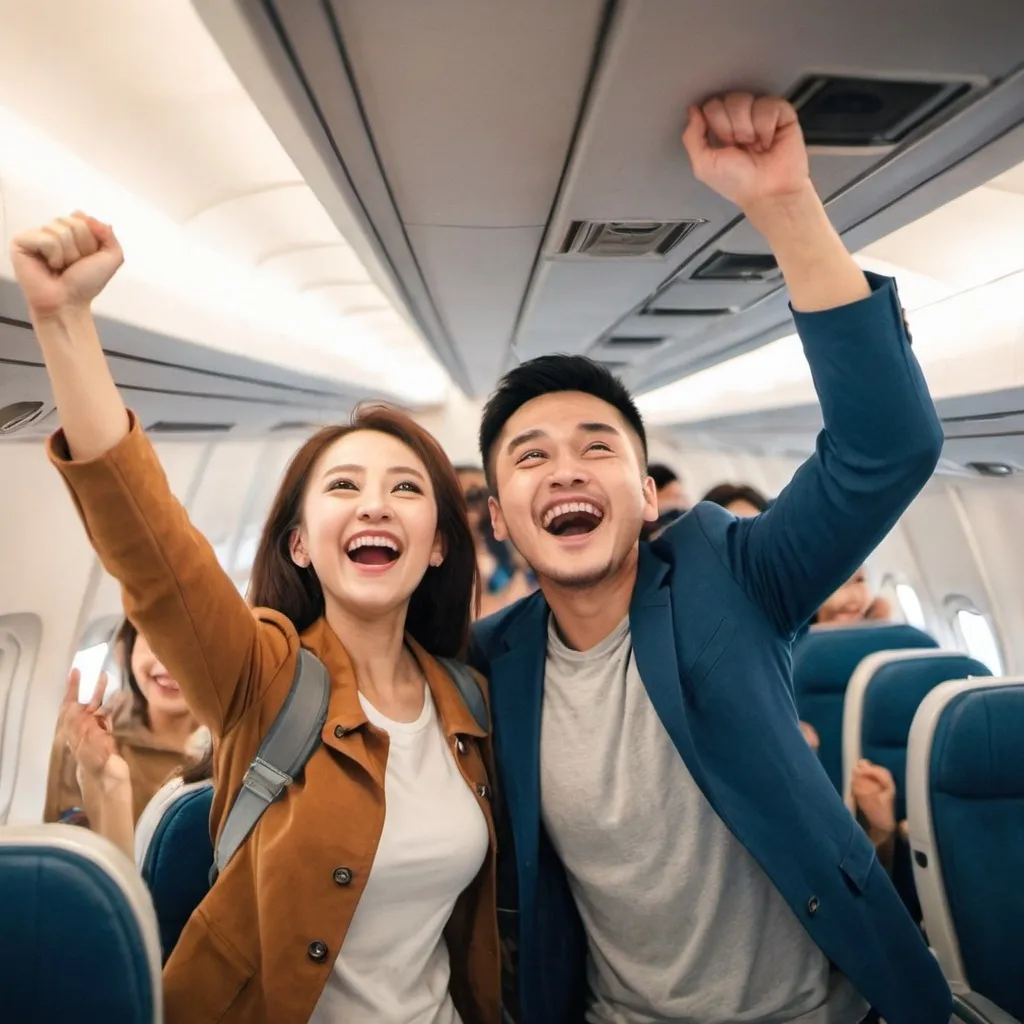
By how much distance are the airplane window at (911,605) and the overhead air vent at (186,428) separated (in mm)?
4758

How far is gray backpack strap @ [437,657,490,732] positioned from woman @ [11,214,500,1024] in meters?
0.04

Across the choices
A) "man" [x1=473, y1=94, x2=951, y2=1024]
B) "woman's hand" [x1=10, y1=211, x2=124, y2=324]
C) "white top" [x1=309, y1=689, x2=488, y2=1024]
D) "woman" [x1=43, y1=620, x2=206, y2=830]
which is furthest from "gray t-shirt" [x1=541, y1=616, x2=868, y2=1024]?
"woman" [x1=43, y1=620, x2=206, y2=830]

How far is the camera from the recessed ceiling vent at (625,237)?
177 cm

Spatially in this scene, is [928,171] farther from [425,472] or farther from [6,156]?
[6,156]

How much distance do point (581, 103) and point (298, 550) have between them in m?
1.14

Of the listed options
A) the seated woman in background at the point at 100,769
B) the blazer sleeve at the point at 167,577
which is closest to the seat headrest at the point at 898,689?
the blazer sleeve at the point at 167,577

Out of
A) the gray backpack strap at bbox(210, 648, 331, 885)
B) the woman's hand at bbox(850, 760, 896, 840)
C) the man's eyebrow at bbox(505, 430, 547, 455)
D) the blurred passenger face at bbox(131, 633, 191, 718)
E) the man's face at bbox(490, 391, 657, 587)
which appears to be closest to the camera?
the gray backpack strap at bbox(210, 648, 331, 885)

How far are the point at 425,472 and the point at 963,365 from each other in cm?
185

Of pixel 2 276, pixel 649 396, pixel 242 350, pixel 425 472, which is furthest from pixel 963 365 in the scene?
pixel 649 396

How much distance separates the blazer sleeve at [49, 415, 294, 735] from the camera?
116 centimetres

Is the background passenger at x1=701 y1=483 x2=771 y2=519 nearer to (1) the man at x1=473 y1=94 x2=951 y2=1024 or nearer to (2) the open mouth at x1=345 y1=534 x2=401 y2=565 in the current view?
(1) the man at x1=473 y1=94 x2=951 y2=1024

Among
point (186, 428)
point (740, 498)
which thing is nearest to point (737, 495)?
point (740, 498)

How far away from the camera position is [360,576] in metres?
1.61

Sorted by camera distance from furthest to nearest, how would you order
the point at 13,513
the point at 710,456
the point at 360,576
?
the point at 710,456 < the point at 13,513 < the point at 360,576
